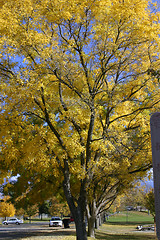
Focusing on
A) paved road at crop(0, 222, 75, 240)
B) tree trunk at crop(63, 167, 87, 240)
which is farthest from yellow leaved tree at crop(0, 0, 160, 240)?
paved road at crop(0, 222, 75, 240)

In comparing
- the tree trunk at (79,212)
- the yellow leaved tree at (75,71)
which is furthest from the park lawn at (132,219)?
the yellow leaved tree at (75,71)

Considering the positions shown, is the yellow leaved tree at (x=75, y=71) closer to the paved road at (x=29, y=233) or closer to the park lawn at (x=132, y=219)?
the paved road at (x=29, y=233)

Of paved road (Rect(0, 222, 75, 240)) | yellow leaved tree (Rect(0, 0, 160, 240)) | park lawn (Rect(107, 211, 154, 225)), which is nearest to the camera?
yellow leaved tree (Rect(0, 0, 160, 240))

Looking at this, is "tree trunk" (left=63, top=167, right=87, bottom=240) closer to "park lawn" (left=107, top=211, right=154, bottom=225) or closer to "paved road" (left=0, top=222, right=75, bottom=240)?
"paved road" (left=0, top=222, right=75, bottom=240)

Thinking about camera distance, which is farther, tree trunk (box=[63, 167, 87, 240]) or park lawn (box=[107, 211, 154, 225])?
park lawn (box=[107, 211, 154, 225])

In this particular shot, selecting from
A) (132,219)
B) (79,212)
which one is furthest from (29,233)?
(132,219)

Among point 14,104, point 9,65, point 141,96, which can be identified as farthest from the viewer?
point 141,96

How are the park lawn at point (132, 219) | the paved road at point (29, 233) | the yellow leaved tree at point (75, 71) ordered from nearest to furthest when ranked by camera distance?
the yellow leaved tree at point (75, 71)
the paved road at point (29, 233)
the park lawn at point (132, 219)

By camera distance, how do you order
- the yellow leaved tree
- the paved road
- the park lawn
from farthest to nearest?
the park lawn
the paved road
the yellow leaved tree

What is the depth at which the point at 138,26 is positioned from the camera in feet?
31.9

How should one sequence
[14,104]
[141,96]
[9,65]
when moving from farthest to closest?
[141,96], [9,65], [14,104]

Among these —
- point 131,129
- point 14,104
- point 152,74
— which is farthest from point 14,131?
point 152,74

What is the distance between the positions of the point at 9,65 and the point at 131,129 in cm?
577

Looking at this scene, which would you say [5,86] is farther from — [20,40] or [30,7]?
[30,7]
